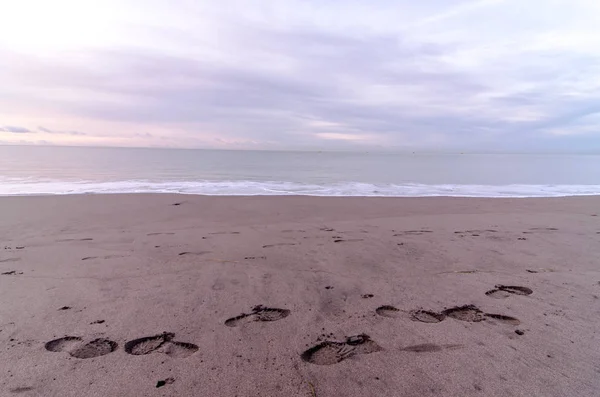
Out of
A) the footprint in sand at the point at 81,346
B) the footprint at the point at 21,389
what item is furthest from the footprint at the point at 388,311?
the footprint at the point at 21,389

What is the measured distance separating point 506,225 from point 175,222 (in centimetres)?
768

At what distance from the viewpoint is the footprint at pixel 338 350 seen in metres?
2.80

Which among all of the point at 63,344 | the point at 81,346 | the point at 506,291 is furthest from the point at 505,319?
the point at 63,344

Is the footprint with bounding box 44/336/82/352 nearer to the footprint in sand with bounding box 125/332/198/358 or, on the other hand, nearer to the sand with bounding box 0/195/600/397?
the sand with bounding box 0/195/600/397

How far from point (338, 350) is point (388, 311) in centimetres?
92

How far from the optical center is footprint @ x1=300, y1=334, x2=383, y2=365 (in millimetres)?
2805

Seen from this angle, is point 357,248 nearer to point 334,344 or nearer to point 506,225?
point 334,344

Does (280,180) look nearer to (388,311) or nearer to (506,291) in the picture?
(506,291)

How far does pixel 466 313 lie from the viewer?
3602 millimetres

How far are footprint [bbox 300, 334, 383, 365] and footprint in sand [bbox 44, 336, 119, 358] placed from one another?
5.30 ft

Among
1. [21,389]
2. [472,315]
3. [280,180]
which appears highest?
[280,180]

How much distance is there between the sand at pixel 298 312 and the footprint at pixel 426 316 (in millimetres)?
21

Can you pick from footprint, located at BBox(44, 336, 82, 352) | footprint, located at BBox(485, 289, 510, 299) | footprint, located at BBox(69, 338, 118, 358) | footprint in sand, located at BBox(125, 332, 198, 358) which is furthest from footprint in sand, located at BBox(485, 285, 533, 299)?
footprint, located at BBox(44, 336, 82, 352)

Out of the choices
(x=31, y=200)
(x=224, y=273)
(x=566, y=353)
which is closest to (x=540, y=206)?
(x=566, y=353)
